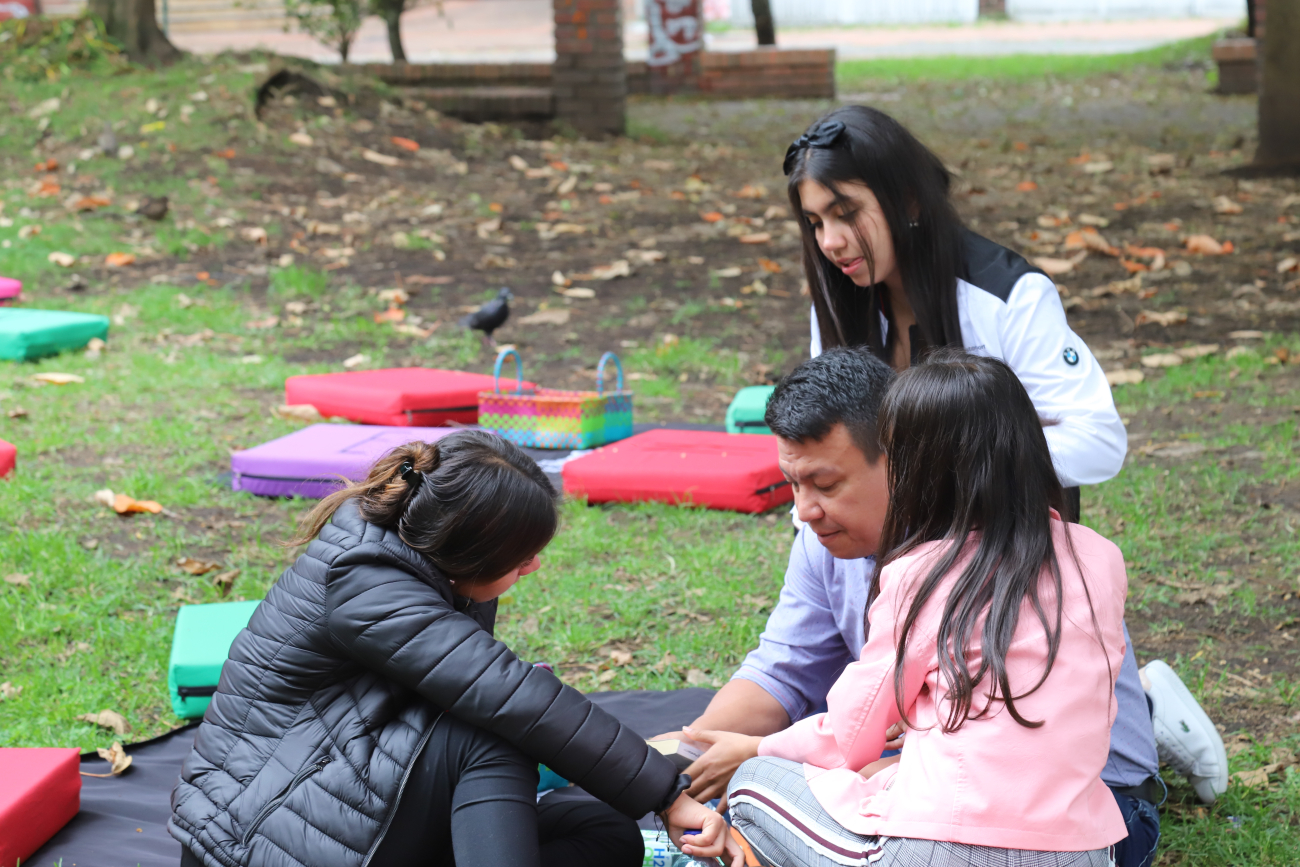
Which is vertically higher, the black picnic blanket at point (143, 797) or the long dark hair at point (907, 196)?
the long dark hair at point (907, 196)

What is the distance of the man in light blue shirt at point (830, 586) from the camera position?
2072 mm

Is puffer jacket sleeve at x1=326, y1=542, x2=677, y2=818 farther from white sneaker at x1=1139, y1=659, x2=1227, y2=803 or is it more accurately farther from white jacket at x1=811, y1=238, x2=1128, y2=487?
white sneaker at x1=1139, y1=659, x2=1227, y2=803

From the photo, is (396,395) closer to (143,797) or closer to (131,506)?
(131,506)

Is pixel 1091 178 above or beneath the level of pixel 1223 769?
above

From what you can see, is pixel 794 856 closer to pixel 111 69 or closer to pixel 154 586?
pixel 154 586

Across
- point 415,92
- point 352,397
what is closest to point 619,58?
point 415,92

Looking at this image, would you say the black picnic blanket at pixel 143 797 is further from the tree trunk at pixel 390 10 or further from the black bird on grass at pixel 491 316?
the tree trunk at pixel 390 10

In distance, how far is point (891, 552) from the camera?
6.11 feet

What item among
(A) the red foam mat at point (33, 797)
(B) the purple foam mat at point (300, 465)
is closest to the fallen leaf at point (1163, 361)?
(B) the purple foam mat at point (300, 465)

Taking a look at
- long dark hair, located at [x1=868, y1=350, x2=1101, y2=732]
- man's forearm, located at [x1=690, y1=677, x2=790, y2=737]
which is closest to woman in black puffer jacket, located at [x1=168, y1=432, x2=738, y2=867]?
man's forearm, located at [x1=690, y1=677, x2=790, y2=737]

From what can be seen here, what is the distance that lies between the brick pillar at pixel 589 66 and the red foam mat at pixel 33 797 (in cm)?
943

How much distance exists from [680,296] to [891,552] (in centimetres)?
572

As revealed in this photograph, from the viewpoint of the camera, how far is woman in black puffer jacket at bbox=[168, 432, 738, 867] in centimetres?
194

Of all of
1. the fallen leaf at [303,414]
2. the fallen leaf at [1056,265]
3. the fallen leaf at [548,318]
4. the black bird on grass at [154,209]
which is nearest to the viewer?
the fallen leaf at [303,414]
